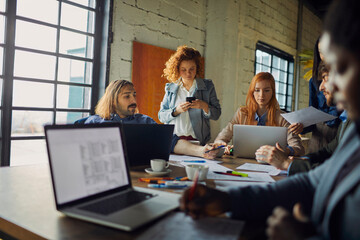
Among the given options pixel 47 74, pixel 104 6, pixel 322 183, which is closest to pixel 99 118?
pixel 47 74

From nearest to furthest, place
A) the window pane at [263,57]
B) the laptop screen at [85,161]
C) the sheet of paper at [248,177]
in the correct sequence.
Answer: the laptop screen at [85,161] → the sheet of paper at [248,177] → the window pane at [263,57]

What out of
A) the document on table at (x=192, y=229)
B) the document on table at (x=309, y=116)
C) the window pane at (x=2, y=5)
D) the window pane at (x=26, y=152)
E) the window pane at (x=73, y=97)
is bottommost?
the window pane at (x=26, y=152)

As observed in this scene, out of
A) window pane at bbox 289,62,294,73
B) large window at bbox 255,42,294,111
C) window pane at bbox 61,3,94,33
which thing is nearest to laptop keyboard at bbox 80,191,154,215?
window pane at bbox 61,3,94,33

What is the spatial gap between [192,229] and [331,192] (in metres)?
0.33

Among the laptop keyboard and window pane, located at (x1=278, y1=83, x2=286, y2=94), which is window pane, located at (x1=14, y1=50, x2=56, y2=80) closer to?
the laptop keyboard

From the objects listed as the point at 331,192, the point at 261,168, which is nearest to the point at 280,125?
the point at 261,168

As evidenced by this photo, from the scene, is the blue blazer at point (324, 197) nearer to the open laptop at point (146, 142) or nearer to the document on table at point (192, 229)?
the document on table at point (192, 229)

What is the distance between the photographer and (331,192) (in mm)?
661

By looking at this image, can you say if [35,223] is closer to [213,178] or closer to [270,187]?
[270,187]

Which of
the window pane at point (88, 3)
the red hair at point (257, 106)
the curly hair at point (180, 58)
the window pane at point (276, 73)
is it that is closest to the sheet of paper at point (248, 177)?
the red hair at point (257, 106)

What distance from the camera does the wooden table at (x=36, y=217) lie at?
69 cm

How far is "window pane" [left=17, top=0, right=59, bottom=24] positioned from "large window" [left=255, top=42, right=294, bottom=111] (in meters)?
3.26

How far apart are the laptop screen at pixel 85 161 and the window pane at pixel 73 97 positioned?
1932mm

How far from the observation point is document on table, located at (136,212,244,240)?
667 millimetres
